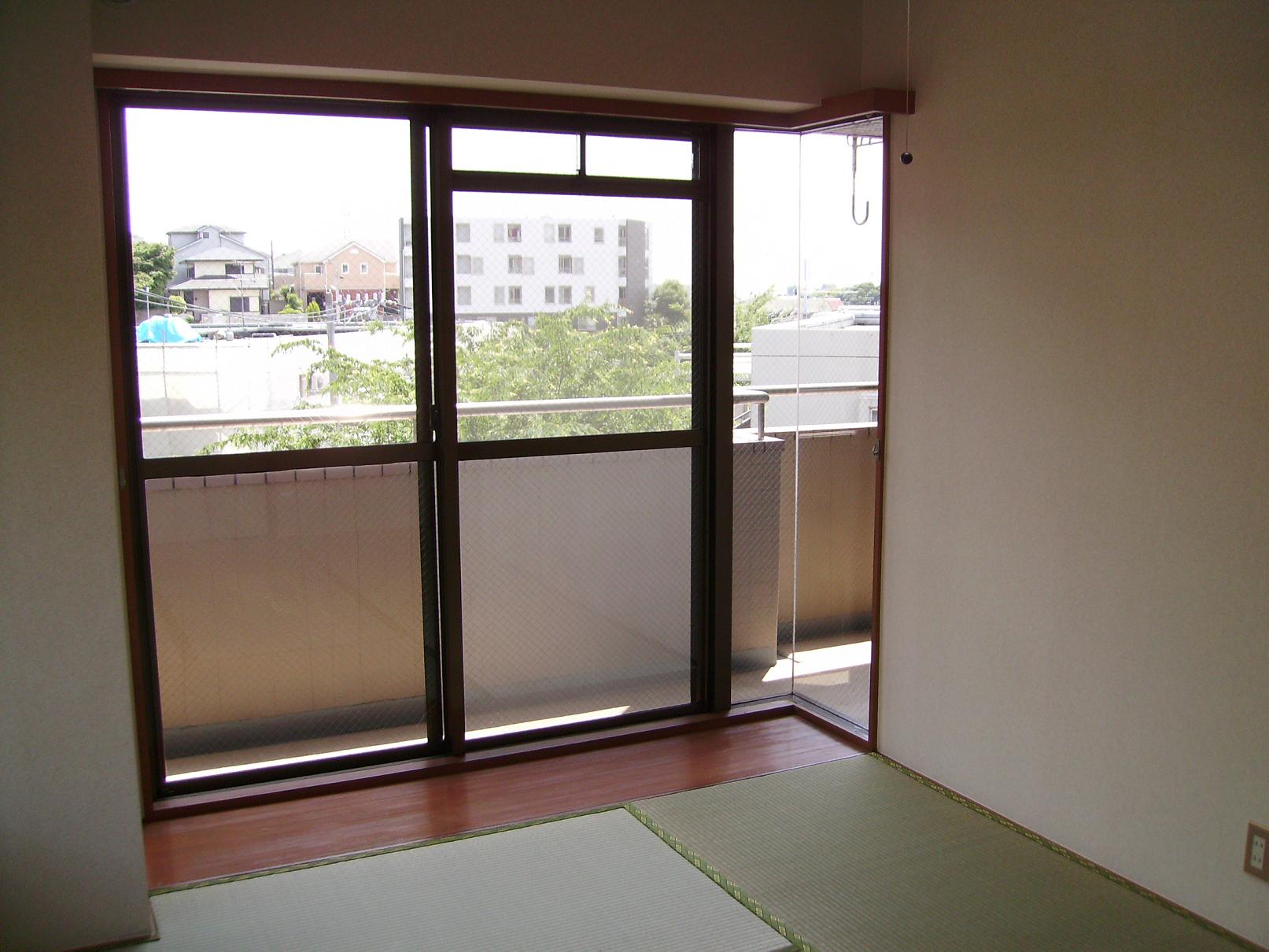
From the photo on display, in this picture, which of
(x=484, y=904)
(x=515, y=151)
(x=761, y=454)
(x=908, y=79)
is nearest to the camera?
(x=484, y=904)

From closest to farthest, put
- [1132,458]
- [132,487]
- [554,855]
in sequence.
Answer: [1132,458] → [554,855] → [132,487]

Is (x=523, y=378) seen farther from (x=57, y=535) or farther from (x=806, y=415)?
(x=57, y=535)

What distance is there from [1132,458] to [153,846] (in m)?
2.96

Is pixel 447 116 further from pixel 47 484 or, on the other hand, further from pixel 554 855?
pixel 554 855

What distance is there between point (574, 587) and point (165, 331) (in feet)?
5.30

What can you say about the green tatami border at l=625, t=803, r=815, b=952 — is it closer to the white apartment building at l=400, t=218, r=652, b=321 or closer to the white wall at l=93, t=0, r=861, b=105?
the white apartment building at l=400, t=218, r=652, b=321

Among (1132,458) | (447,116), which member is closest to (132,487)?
(447,116)

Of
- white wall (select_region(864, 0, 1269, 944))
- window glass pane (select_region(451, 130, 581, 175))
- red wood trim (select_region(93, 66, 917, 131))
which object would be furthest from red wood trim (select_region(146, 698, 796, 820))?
red wood trim (select_region(93, 66, 917, 131))

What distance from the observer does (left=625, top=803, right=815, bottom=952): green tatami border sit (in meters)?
2.67

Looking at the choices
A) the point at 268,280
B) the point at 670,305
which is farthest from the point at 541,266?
the point at 268,280

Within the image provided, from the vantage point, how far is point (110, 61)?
3.02m

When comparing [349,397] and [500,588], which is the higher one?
[349,397]

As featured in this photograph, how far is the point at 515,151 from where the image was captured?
12.0 feet

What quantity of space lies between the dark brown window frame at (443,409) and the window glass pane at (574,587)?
7 centimetres
